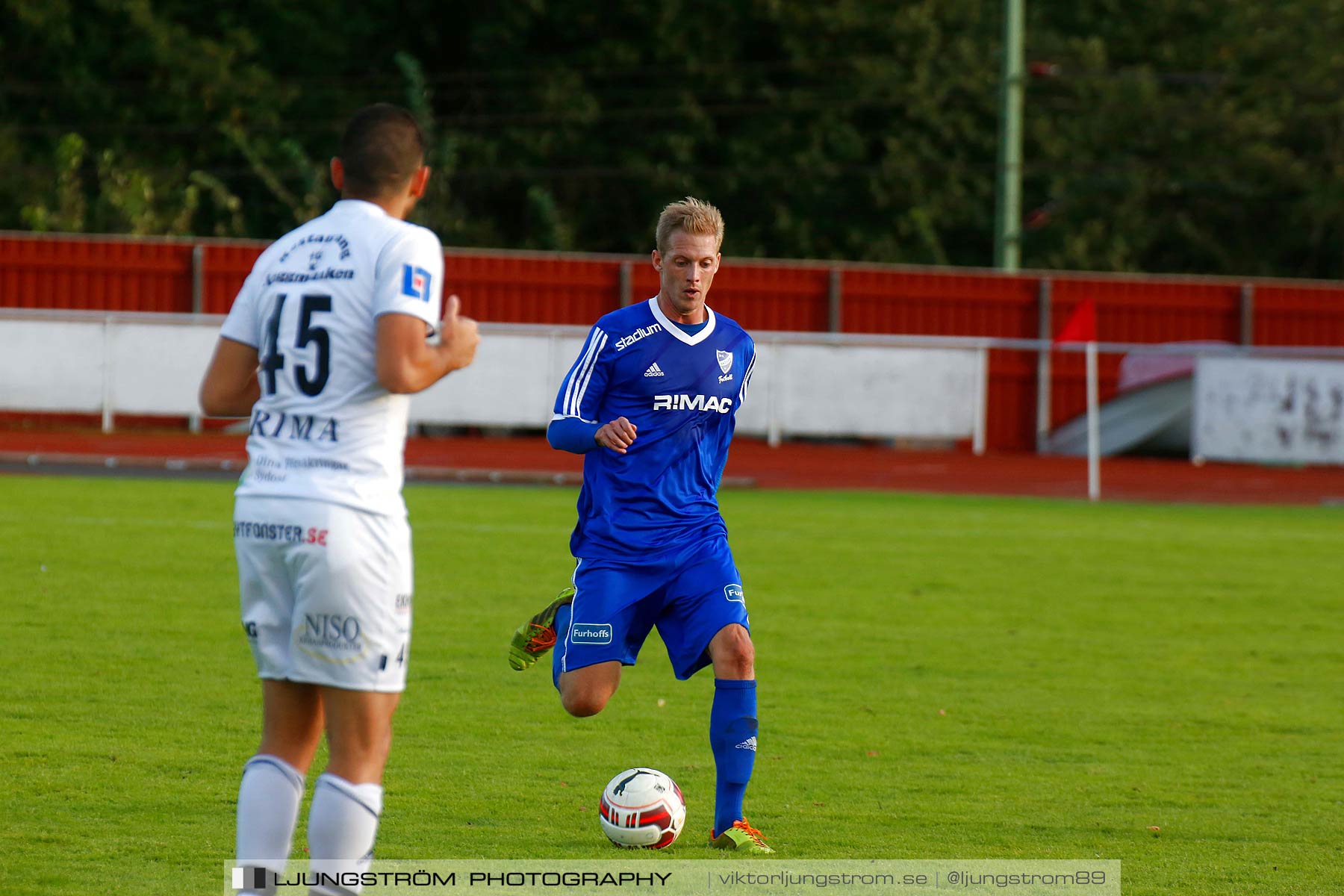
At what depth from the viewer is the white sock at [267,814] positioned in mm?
3822

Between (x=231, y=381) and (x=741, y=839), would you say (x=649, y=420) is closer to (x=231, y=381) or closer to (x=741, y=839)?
(x=741, y=839)

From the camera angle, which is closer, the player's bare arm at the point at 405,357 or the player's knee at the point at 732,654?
the player's bare arm at the point at 405,357

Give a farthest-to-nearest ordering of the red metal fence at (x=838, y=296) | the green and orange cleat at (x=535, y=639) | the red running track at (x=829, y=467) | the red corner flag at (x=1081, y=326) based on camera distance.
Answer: the red metal fence at (x=838, y=296), the red running track at (x=829, y=467), the red corner flag at (x=1081, y=326), the green and orange cleat at (x=535, y=639)

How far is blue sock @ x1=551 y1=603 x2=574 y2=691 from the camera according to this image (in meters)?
5.80

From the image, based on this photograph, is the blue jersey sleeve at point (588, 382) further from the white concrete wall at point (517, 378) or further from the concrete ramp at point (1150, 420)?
the concrete ramp at point (1150, 420)

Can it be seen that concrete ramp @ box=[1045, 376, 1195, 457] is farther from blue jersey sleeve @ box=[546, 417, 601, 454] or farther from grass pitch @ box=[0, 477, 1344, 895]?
blue jersey sleeve @ box=[546, 417, 601, 454]

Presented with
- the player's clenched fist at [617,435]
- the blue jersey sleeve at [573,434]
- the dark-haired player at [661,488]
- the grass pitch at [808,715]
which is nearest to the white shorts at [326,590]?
the grass pitch at [808,715]

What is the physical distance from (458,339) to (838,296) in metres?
25.0

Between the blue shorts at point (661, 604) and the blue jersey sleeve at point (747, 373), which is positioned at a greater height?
the blue jersey sleeve at point (747, 373)

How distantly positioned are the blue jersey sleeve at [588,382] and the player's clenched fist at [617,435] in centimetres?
34

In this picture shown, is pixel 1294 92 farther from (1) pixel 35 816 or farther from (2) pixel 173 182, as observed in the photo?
(1) pixel 35 816

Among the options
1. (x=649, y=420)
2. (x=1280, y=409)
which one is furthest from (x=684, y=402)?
(x=1280, y=409)

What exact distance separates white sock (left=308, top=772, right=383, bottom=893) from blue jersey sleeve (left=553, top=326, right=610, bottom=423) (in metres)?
2.18

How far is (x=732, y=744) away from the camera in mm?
5465
